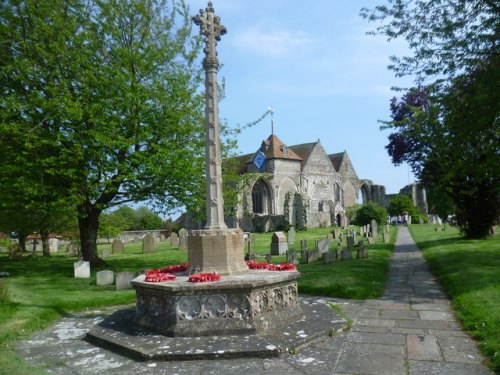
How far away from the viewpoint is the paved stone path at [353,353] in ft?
14.5

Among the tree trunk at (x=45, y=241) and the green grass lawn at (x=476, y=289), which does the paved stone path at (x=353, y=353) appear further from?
the tree trunk at (x=45, y=241)

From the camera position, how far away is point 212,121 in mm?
7098

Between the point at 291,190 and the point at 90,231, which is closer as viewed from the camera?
the point at 90,231

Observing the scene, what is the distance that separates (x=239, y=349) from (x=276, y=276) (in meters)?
1.49

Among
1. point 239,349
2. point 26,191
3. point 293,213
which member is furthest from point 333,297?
point 293,213

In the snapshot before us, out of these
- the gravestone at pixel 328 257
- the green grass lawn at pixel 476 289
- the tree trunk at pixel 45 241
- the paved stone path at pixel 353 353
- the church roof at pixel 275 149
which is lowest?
the paved stone path at pixel 353 353

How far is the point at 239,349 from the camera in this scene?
4.91 meters

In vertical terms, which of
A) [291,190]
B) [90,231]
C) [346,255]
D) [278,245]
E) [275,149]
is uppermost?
[275,149]

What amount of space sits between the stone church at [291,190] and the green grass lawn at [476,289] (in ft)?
107

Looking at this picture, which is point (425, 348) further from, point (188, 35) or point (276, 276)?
point (188, 35)

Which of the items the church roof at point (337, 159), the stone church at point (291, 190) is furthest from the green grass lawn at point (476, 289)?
the church roof at point (337, 159)

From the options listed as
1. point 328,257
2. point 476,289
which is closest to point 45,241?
point 328,257

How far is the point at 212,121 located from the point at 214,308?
3233mm

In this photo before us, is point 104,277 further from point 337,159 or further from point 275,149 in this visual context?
point 337,159
